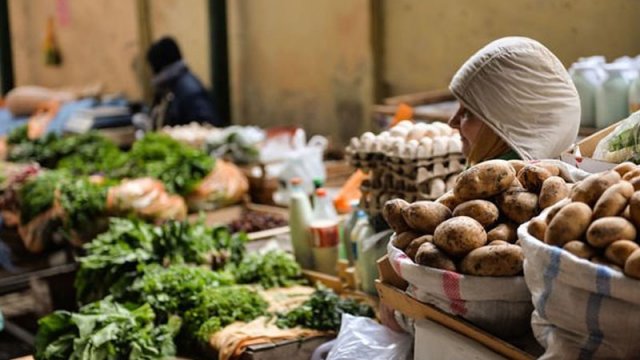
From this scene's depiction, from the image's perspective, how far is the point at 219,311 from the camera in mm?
3730

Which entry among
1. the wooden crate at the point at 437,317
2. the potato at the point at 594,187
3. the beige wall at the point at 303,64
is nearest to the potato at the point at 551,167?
the potato at the point at 594,187

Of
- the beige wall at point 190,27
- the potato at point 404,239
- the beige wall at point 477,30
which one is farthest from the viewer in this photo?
the beige wall at point 190,27

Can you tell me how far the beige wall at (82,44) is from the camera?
39.7ft

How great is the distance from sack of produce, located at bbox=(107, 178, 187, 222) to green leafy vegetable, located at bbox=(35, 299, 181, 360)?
212 centimetres

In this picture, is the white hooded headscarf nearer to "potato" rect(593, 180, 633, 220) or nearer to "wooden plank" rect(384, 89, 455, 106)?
"potato" rect(593, 180, 633, 220)

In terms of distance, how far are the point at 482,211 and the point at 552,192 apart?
19 cm

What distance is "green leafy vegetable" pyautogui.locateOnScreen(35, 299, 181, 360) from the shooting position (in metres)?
3.45

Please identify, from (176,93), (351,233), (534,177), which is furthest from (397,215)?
(176,93)

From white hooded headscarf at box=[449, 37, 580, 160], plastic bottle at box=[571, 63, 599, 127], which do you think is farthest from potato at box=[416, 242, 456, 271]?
plastic bottle at box=[571, 63, 599, 127]

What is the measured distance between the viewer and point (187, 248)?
14.7ft

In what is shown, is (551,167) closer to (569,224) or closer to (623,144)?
(623,144)

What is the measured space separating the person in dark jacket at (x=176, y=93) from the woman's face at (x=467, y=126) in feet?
18.7

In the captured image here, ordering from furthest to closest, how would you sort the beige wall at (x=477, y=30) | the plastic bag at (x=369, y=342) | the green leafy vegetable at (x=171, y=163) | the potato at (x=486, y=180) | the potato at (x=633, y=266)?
1. the green leafy vegetable at (x=171, y=163)
2. the beige wall at (x=477, y=30)
3. the plastic bag at (x=369, y=342)
4. the potato at (x=486, y=180)
5. the potato at (x=633, y=266)

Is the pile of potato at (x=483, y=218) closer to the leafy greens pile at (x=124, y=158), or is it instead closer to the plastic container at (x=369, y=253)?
the plastic container at (x=369, y=253)
